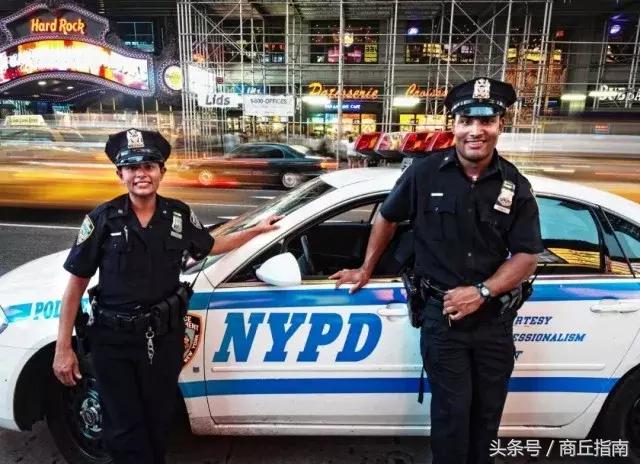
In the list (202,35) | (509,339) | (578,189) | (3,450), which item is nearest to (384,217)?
(509,339)

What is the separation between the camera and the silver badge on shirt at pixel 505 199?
6.09 ft

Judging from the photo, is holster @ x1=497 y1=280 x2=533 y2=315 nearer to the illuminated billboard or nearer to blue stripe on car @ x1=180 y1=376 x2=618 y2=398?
blue stripe on car @ x1=180 y1=376 x2=618 y2=398

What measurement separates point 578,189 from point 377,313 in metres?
1.16

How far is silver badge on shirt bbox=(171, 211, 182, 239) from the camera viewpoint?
1950mm

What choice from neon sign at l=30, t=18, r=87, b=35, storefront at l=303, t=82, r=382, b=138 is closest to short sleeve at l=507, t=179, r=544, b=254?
neon sign at l=30, t=18, r=87, b=35

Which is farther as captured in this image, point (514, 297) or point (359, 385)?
point (359, 385)

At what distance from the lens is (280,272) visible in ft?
7.07

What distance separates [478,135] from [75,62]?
47.3 ft

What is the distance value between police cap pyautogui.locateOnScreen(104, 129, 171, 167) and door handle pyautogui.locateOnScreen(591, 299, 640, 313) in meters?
1.95

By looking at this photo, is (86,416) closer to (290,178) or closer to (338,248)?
(338,248)

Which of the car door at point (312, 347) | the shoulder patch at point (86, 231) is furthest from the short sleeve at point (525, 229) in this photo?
the shoulder patch at point (86, 231)

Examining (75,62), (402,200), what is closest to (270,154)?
(75,62)

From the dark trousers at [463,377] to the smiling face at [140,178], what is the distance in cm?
117

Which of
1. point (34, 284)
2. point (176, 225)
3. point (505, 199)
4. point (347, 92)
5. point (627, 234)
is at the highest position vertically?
point (347, 92)
